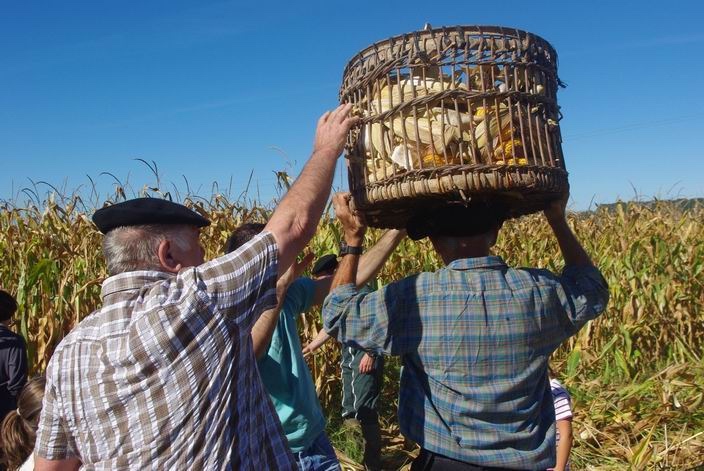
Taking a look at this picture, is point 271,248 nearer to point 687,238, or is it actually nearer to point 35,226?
point 35,226

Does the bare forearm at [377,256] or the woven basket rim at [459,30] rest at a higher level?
the woven basket rim at [459,30]

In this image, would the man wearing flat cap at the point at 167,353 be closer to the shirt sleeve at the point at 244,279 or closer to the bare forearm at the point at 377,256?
the shirt sleeve at the point at 244,279

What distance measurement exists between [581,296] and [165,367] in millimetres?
1487

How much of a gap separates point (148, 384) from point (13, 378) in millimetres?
2373

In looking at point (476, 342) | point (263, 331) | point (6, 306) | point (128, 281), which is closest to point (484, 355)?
point (476, 342)

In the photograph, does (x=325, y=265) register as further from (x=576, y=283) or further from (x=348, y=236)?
(x=576, y=283)

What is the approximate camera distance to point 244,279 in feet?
5.90

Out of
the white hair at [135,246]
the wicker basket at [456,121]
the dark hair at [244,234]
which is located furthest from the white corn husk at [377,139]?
the dark hair at [244,234]

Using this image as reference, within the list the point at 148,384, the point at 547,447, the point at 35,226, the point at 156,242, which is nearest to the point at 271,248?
the point at 156,242

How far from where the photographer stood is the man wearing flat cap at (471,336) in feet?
7.40

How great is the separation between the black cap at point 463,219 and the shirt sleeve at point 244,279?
737 millimetres

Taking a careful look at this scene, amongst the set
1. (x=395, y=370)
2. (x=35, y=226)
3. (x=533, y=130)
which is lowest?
(x=395, y=370)

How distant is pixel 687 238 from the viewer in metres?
7.74


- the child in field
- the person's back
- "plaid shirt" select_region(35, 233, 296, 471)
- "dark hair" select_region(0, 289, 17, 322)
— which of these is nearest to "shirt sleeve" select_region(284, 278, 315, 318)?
the person's back
